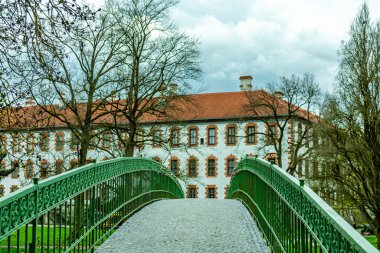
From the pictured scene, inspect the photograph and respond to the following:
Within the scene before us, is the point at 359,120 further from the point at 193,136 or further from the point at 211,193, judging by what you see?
the point at 193,136

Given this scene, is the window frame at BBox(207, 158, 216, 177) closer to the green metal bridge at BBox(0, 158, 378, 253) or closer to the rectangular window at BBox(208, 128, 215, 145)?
the rectangular window at BBox(208, 128, 215, 145)

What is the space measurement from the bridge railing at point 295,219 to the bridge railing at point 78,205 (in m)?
2.72

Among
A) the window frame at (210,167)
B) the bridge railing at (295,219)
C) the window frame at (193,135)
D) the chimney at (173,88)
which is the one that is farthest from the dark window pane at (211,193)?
the bridge railing at (295,219)

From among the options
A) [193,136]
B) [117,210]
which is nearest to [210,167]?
[193,136]

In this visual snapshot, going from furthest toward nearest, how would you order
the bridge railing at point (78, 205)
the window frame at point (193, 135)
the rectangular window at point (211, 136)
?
1. the window frame at point (193, 135)
2. the rectangular window at point (211, 136)
3. the bridge railing at point (78, 205)

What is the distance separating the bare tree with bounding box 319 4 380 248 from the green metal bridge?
1140cm

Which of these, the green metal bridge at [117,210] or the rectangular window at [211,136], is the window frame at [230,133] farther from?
the green metal bridge at [117,210]

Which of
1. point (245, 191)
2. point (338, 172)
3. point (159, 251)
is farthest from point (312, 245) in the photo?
point (338, 172)

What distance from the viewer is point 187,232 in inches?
430

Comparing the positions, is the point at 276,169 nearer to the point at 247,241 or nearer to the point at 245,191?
the point at 247,241

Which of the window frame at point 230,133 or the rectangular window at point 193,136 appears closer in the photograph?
the window frame at point 230,133

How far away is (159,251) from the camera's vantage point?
9062 mm

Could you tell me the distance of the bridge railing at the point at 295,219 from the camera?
4180 millimetres

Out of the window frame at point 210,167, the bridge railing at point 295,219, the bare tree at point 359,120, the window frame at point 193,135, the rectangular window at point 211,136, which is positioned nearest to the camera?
the bridge railing at point 295,219
